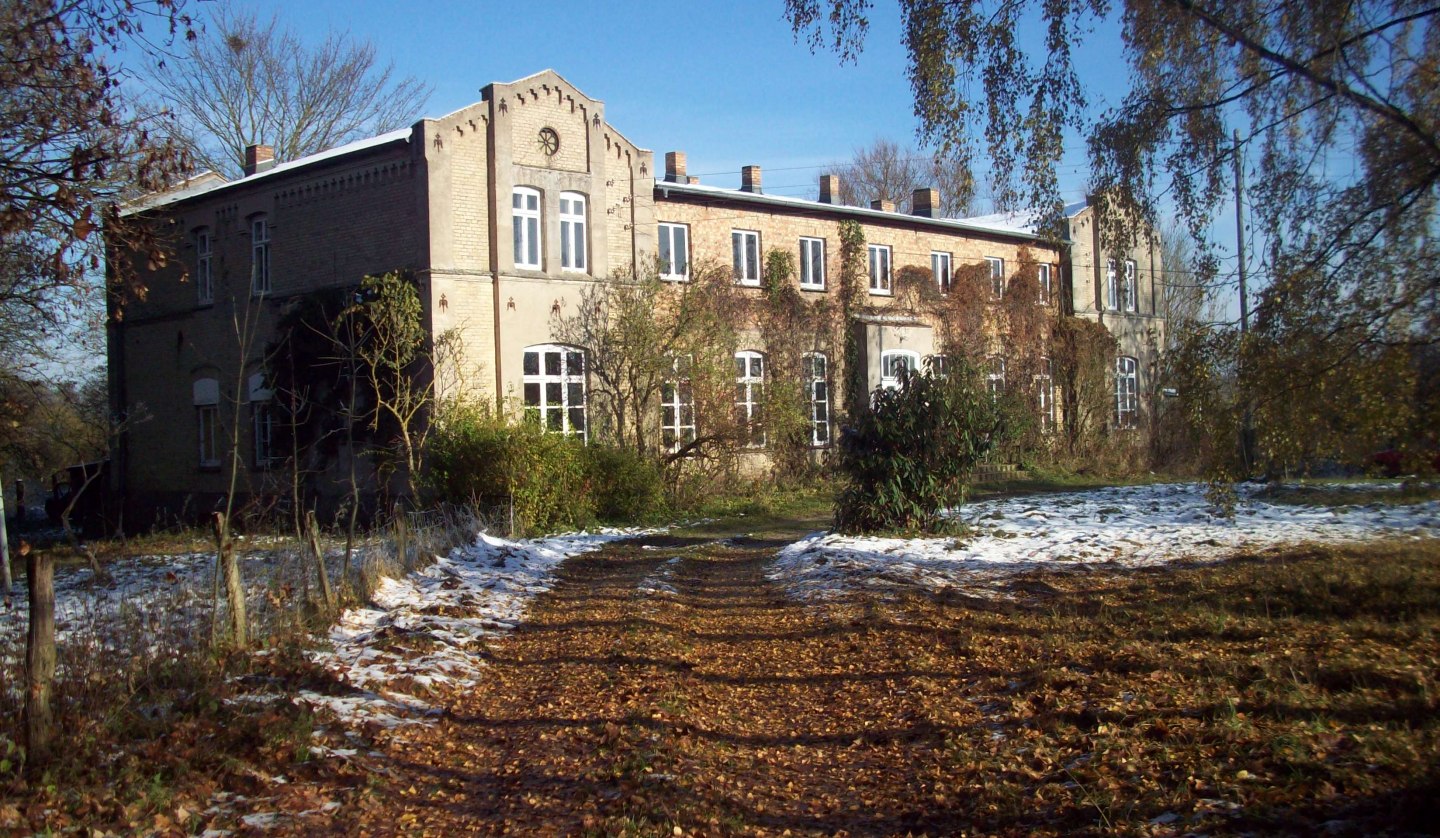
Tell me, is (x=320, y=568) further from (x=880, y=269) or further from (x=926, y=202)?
(x=926, y=202)

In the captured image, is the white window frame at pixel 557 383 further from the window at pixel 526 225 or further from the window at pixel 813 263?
the window at pixel 813 263

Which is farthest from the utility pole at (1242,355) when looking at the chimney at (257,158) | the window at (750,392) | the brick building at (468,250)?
the chimney at (257,158)

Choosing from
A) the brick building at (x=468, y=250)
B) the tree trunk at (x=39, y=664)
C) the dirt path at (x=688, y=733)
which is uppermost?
the brick building at (x=468, y=250)

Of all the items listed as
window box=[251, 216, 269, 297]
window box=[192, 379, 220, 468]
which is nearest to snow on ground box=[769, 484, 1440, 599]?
window box=[251, 216, 269, 297]

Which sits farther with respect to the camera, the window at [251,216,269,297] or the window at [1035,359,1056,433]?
the window at [1035,359,1056,433]

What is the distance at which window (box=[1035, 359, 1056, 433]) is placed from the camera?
1192 inches

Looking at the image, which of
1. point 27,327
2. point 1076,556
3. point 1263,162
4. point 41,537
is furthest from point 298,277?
point 1263,162

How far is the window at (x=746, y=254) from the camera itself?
25672mm

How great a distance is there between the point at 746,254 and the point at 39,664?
70.0 feet

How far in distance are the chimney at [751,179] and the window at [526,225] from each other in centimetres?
835

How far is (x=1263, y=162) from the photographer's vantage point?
912 centimetres

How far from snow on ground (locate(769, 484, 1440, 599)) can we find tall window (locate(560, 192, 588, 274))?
9.69 metres

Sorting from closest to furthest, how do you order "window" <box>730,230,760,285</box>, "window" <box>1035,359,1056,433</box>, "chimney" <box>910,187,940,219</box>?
"window" <box>730,230,760,285</box> → "window" <box>1035,359,1056,433</box> → "chimney" <box>910,187,940,219</box>

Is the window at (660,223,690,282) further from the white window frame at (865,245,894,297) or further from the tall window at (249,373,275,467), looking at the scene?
the tall window at (249,373,275,467)
